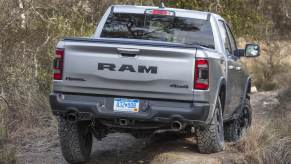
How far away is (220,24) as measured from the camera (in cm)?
940

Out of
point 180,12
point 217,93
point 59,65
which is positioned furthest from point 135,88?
point 180,12

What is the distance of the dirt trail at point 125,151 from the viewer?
7.88m

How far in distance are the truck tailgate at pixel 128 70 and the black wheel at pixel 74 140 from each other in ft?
2.13

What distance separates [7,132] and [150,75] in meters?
3.82

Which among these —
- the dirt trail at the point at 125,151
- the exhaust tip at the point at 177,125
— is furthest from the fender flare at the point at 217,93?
the dirt trail at the point at 125,151

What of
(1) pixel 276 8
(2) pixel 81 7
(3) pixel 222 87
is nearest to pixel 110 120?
(3) pixel 222 87

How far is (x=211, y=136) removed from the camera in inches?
302

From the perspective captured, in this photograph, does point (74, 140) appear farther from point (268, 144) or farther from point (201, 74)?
point (268, 144)

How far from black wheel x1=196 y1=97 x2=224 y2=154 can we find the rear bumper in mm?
523

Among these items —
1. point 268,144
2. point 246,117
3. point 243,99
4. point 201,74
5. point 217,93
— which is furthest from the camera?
point 246,117

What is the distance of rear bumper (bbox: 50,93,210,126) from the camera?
6.98m

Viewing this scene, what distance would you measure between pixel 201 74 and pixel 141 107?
0.72m

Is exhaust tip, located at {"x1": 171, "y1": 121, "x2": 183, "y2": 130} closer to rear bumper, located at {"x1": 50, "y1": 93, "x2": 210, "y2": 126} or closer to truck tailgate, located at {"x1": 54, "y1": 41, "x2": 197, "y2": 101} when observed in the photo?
rear bumper, located at {"x1": 50, "y1": 93, "x2": 210, "y2": 126}

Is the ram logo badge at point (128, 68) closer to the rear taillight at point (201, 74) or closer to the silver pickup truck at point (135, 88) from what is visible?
the silver pickup truck at point (135, 88)
